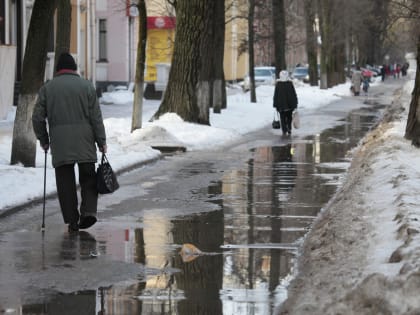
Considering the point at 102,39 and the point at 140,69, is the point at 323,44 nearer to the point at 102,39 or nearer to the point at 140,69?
the point at 102,39

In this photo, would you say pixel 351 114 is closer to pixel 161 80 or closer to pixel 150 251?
pixel 161 80

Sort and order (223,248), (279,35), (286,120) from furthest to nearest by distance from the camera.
Result: 1. (279,35)
2. (286,120)
3. (223,248)

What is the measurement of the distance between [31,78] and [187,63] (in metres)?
10.8

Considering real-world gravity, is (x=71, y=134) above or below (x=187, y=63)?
below

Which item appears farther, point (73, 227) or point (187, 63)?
point (187, 63)

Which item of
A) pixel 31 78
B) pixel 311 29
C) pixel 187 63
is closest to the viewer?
pixel 31 78

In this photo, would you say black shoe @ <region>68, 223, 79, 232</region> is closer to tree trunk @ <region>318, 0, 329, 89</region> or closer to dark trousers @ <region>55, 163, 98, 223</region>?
dark trousers @ <region>55, 163, 98, 223</region>

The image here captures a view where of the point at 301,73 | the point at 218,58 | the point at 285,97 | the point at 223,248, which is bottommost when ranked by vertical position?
the point at 223,248

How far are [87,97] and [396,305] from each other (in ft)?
17.3

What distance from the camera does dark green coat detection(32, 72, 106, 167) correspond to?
10469mm

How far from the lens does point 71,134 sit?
10.5m

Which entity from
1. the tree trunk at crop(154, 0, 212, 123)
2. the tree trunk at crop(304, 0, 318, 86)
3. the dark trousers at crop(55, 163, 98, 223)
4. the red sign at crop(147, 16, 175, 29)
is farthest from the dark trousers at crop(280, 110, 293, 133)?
the tree trunk at crop(304, 0, 318, 86)

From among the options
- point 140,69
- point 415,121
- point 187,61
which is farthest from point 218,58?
point 415,121

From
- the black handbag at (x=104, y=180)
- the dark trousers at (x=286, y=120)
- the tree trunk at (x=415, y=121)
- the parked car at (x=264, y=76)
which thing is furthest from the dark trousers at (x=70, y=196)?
the parked car at (x=264, y=76)
